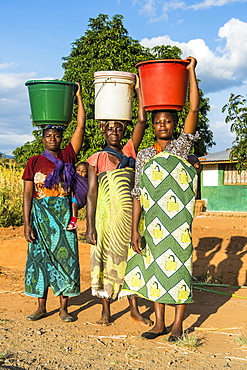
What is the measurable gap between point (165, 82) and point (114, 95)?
0.70m

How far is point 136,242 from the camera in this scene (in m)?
3.75

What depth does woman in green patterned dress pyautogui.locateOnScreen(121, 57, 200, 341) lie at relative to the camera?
3.61 m

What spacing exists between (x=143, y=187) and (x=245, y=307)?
2.03 m

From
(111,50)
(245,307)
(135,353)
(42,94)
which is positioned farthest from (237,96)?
(111,50)

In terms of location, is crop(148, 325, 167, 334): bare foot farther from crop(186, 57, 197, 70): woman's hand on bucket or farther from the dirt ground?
crop(186, 57, 197, 70): woman's hand on bucket

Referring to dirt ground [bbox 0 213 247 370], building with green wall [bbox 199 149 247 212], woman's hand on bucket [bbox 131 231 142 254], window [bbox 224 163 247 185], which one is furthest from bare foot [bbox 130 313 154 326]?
window [bbox 224 163 247 185]

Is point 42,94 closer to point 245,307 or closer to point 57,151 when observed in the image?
point 57,151

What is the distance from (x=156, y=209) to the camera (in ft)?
11.9

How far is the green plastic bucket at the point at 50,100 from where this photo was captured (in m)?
4.11

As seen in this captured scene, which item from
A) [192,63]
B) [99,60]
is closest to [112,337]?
[192,63]

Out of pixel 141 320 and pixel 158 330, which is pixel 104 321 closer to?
pixel 141 320

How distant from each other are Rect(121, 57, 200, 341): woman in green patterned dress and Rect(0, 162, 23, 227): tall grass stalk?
29.6 ft

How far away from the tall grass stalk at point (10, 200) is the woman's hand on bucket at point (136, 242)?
894 cm

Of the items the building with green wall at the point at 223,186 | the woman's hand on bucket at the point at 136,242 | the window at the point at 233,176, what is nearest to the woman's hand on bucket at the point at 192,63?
the woman's hand on bucket at the point at 136,242
